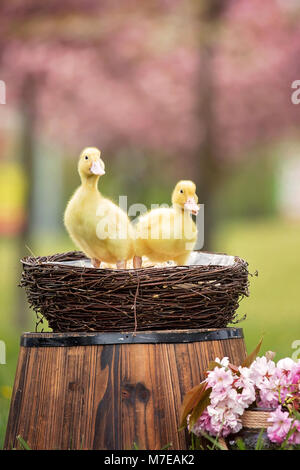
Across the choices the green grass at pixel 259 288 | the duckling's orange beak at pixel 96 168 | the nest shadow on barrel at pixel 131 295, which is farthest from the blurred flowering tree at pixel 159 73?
the nest shadow on barrel at pixel 131 295

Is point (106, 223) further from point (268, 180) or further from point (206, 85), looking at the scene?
point (268, 180)

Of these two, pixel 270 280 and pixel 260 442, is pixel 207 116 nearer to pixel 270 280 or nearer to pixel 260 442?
pixel 260 442

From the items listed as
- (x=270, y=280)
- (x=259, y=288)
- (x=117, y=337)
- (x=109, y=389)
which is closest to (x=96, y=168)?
(x=117, y=337)

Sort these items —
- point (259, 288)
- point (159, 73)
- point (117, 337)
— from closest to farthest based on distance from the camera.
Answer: point (117, 337), point (159, 73), point (259, 288)

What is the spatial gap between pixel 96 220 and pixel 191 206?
0.34 meters

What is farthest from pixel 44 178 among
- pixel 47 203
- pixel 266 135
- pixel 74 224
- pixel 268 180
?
pixel 74 224

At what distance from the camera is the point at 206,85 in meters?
6.97

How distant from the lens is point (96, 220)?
259 centimetres

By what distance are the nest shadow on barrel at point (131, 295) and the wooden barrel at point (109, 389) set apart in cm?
7

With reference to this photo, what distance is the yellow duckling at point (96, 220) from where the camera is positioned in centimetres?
259

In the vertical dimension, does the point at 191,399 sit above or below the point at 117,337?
below

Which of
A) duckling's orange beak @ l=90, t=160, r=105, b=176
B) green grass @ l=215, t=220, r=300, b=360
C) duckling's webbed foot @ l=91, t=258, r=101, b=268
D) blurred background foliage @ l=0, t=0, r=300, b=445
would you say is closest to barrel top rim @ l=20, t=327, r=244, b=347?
duckling's webbed foot @ l=91, t=258, r=101, b=268

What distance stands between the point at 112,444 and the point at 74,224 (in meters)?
0.77

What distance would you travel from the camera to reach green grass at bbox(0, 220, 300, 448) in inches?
250
